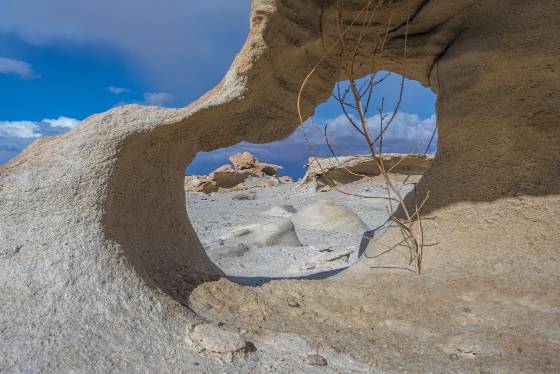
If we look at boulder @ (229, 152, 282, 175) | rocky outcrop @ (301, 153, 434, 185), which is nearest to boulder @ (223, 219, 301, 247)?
rocky outcrop @ (301, 153, 434, 185)

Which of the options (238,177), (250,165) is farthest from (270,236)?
(250,165)

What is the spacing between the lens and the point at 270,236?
21.1 ft

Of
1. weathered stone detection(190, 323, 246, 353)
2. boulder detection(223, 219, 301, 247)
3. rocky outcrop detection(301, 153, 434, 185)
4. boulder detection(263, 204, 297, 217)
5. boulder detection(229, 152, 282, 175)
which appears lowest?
weathered stone detection(190, 323, 246, 353)

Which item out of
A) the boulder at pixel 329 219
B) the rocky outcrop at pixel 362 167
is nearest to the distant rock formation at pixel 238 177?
the rocky outcrop at pixel 362 167

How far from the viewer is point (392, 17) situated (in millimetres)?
3621

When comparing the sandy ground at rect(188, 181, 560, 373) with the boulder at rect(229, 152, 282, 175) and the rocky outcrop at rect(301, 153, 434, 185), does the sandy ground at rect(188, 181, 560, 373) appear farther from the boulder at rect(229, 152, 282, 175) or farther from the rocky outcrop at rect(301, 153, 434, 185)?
the boulder at rect(229, 152, 282, 175)

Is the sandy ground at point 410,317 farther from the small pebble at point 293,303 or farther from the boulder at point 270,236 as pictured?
the boulder at point 270,236

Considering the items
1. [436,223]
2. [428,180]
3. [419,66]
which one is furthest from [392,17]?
[436,223]

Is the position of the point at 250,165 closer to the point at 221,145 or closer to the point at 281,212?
the point at 281,212

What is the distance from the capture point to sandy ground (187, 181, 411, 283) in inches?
204

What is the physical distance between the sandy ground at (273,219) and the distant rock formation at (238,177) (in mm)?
945

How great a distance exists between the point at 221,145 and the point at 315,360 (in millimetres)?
1912

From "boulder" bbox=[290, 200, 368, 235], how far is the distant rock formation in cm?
634

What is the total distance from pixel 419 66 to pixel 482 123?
0.74 meters
